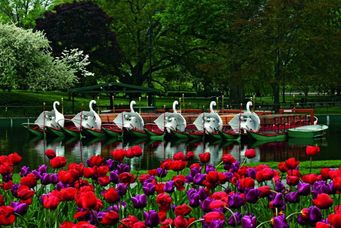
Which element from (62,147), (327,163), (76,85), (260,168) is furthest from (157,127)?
(260,168)

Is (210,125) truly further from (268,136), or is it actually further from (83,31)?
(83,31)

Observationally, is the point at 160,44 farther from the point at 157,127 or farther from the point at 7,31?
the point at 157,127

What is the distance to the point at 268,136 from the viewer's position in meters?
39.4

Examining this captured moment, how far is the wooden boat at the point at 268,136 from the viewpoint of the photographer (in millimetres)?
38534

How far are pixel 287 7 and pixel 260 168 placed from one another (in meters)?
50.0

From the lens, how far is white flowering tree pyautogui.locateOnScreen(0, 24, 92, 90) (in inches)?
2229

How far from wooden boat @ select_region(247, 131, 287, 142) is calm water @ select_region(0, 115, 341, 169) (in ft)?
2.68

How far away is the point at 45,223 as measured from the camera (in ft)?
26.1

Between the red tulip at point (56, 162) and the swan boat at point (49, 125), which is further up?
the red tulip at point (56, 162)

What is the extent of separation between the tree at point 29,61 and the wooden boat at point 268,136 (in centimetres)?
2453

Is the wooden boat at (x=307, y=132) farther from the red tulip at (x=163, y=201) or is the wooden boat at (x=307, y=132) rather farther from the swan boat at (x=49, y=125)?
the red tulip at (x=163, y=201)

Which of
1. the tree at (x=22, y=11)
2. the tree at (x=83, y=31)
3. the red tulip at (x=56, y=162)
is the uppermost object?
the tree at (x=22, y=11)

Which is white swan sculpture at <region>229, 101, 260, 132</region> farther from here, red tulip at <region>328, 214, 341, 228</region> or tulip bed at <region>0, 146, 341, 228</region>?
red tulip at <region>328, 214, 341, 228</region>

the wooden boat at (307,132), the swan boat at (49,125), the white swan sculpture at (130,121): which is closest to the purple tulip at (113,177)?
the wooden boat at (307,132)
